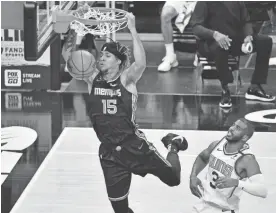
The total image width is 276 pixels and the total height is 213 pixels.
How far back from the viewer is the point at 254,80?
7.70 metres

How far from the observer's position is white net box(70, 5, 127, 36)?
477 cm

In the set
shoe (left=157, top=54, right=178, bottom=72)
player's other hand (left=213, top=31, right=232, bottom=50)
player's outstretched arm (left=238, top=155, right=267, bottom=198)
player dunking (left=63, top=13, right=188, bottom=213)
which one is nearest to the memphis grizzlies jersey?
player dunking (left=63, top=13, right=188, bottom=213)

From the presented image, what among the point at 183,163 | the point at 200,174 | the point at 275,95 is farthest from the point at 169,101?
the point at 200,174

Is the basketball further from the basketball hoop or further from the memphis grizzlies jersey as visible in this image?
the basketball hoop

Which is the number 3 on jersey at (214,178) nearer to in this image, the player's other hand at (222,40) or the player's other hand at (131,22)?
the player's other hand at (131,22)

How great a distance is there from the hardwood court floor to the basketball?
1.11m

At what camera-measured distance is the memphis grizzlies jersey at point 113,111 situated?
4355 millimetres

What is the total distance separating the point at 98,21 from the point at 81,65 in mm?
455

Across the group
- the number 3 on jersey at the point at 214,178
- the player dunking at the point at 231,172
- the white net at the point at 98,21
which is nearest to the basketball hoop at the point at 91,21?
the white net at the point at 98,21

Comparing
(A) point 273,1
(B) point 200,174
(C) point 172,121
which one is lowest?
(C) point 172,121

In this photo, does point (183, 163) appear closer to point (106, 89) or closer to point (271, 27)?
point (106, 89)

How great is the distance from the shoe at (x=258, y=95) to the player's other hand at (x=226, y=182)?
3565 millimetres

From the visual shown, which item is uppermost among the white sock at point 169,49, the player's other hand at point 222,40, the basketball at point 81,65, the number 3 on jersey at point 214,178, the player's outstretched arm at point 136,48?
the player's outstretched arm at point 136,48

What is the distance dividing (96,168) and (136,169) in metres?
1.28
